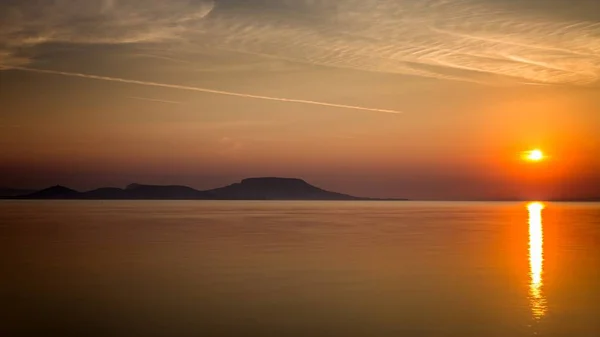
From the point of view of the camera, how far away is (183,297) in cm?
2350

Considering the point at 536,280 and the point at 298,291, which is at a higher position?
the point at 536,280

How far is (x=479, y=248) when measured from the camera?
44.6m

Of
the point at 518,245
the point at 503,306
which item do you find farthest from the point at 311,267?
the point at 518,245

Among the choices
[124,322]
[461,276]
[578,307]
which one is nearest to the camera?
[124,322]

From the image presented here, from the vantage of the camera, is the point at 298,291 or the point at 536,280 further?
the point at 536,280

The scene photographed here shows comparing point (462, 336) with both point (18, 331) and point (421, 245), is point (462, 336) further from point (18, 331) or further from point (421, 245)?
point (421, 245)

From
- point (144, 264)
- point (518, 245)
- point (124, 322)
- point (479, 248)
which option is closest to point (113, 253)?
point (144, 264)

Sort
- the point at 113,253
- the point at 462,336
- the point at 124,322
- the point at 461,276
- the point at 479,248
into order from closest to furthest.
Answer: the point at 462,336 < the point at 124,322 < the point at 461,276 < the point at 113,253 < the point at 479,248

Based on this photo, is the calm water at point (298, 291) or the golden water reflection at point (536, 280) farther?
the golden water reflection at point (536, 280)

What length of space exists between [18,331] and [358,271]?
56.2 ft

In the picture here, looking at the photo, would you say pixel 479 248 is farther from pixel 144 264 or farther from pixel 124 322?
pixel 124 322

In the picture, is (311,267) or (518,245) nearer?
(311,267)

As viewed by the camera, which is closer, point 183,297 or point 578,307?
point 578,307

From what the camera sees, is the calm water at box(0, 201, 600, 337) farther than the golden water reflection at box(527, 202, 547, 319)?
No
